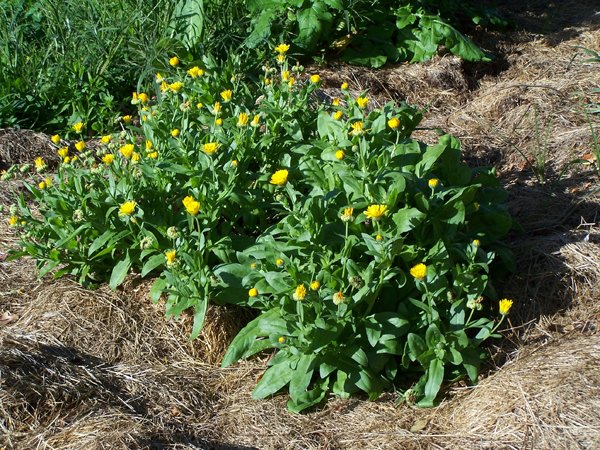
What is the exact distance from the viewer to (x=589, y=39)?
6.89 m

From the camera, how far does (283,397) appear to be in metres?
3.63

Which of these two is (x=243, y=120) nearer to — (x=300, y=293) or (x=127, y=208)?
(x=127, y=208)

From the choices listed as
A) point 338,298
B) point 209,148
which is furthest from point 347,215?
point 209,148

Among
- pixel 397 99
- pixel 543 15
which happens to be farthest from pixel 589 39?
pixel 397 99

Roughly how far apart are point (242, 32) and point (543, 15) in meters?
2.99

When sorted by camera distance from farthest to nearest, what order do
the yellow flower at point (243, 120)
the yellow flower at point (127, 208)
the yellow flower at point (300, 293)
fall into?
the yellow flower at point (243, 120)
the yellow flower at point (127, 208)
the yellow flower at point (300, 293)

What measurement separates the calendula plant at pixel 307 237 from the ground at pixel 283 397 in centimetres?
12

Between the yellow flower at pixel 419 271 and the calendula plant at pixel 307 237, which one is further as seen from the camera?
the calendula plant at pixel 307 237

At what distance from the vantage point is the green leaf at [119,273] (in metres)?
3.96

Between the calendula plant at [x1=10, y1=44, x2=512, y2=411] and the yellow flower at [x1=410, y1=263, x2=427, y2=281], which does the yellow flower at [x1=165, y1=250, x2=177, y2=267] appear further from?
the yellow flower at [x1=410, y1=263, x2=427, y2=281]

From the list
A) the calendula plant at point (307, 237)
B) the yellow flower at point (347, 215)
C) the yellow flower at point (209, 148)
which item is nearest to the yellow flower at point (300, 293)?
the calendula plant at point (307, 237)

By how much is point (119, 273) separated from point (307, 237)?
3.18 feet

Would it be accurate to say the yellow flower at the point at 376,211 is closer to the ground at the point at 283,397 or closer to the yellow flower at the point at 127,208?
the ground at the point at 283,397

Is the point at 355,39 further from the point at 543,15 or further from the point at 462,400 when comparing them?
the point at 462,400
